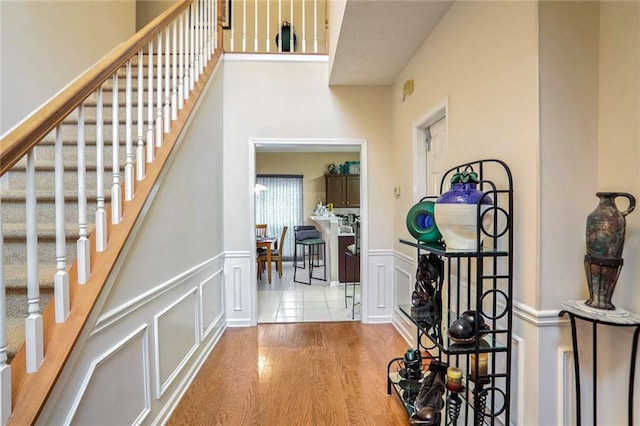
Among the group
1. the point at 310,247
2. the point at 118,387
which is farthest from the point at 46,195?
the point at 310,247

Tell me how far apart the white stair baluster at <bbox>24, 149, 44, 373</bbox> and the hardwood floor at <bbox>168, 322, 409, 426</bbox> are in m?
1.22

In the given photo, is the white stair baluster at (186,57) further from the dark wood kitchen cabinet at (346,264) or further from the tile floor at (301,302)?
the dark wood kitchen cabinet at (346,264)

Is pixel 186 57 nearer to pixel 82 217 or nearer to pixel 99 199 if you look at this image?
pixel 99 199

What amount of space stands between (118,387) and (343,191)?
571cm

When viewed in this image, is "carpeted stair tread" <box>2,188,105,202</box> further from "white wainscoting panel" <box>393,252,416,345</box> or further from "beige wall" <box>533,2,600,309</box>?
"white wainscoting panel" <box>393,252,416,345</box>

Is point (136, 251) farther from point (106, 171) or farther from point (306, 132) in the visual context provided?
point (306, 132)

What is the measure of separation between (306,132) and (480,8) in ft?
6.52

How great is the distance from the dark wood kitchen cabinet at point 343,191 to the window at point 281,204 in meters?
0.81

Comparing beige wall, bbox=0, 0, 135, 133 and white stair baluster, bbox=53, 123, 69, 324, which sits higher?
beige wall, bbox=0, 0, 135, 133

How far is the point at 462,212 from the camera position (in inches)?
55.6

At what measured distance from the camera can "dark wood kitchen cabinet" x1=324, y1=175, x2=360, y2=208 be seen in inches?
267

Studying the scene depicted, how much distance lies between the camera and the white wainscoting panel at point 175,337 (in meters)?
1.80

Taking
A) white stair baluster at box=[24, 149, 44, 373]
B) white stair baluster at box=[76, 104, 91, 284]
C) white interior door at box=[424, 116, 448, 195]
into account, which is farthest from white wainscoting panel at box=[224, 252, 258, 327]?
white stair baluster at box=[24, 149, 44, 373]

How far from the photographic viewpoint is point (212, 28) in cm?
311
